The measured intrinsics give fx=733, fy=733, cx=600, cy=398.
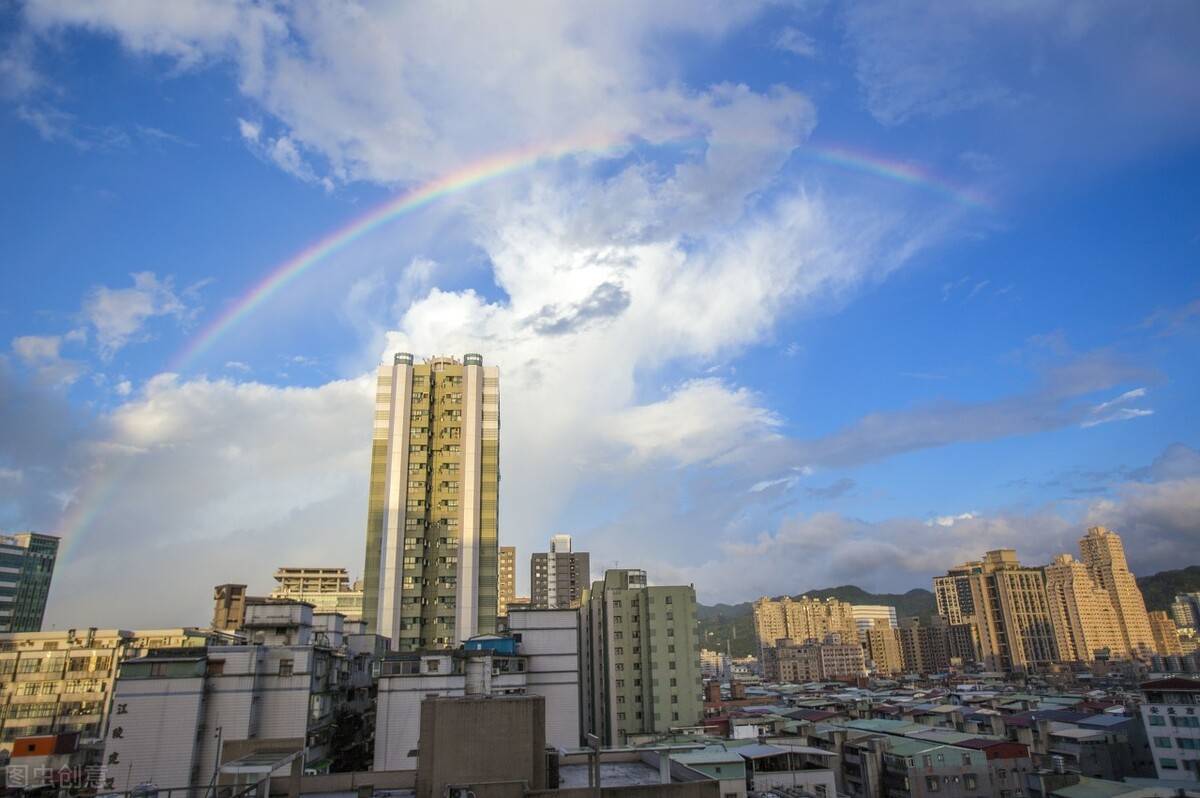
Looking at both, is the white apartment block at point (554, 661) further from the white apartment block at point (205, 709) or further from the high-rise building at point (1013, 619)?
the high-rise building at point (1013, 619)

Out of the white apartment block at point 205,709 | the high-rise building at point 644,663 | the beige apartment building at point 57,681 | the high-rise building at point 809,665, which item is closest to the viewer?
the white apartment block at point 205,709

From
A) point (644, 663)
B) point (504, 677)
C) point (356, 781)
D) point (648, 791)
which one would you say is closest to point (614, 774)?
point (648, 791)

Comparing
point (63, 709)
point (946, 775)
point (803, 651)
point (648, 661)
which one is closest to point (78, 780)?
point (63, 709)

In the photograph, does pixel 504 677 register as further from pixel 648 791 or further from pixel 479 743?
pixel 648 791

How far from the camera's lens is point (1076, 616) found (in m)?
187

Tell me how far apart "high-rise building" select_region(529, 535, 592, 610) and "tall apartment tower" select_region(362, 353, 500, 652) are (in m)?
121

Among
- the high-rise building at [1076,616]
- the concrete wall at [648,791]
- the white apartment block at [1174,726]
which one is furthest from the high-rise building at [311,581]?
the high-rise building at [1076,616]

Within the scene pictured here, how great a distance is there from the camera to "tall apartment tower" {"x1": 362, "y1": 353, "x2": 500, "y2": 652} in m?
66.2

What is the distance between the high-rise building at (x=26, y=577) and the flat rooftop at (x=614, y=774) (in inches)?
3805

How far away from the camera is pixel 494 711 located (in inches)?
797

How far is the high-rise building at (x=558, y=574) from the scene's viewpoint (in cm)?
18812

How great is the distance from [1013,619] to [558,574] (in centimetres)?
A: 11547

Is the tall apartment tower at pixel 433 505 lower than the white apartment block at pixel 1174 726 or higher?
higher

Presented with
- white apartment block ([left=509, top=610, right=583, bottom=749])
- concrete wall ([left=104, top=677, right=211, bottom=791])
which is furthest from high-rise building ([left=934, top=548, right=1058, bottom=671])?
concrete wall ([left=104, top=677, right=211, bottom=791])
